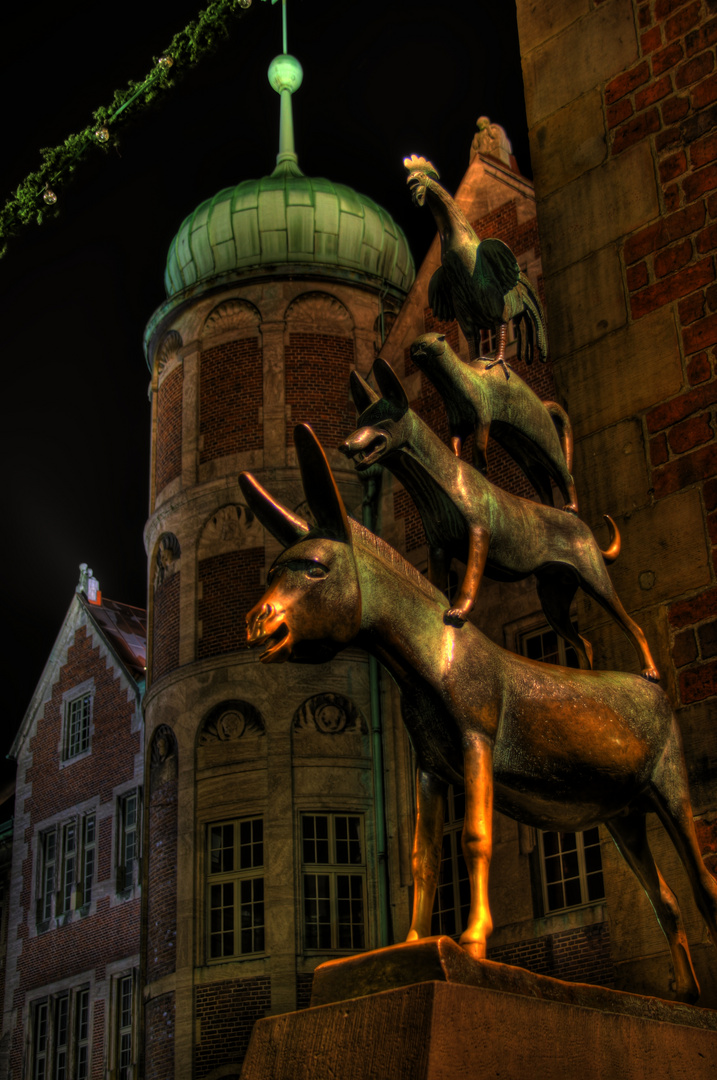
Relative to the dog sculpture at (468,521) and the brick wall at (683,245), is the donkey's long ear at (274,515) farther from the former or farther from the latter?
the brick wall at (683,245)

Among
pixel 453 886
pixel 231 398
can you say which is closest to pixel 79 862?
pixel 231 398

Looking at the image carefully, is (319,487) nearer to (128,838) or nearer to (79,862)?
(128,838)

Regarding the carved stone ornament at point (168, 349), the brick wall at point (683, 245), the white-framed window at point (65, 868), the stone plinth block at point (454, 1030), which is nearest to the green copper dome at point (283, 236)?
the carved stone ornament at point (168, 349)

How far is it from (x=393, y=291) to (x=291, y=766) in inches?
332

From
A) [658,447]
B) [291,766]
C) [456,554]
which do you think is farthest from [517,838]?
[456,554]

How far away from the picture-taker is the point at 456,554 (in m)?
4.38

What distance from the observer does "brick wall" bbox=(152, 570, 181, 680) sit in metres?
19.5

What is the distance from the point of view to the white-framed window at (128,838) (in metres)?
22.1

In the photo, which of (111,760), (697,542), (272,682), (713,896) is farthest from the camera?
(111,760)

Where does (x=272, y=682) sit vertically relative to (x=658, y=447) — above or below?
above

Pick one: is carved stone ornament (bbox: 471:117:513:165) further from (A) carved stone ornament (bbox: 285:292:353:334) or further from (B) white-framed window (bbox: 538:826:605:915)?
(B) white-framed window (bbox: 538:826:605:915)

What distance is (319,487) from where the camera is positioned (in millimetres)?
3775

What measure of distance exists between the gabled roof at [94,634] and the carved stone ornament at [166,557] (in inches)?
198

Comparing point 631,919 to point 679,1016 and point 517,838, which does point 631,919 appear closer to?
point 679,1016
